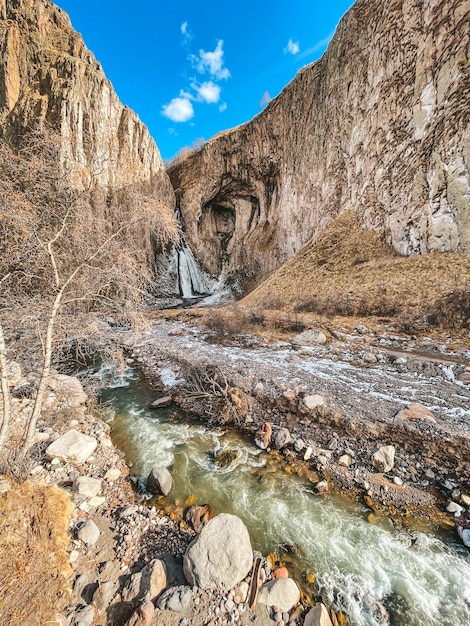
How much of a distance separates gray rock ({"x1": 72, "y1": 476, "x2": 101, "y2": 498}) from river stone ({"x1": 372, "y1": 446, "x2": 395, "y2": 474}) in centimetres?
500

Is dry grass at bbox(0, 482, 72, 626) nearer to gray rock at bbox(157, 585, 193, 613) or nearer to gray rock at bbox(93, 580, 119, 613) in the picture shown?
gray rock at bbox(93, 580, 119, 613)

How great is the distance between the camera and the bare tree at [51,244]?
354 cm

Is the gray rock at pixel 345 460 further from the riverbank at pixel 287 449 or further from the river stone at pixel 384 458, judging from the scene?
the river stone at pixel 384 458

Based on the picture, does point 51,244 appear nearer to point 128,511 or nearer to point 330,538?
point 128,511

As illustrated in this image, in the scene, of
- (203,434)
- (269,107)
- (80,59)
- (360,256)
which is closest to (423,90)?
(360,256)

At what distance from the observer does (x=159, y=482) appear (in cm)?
436

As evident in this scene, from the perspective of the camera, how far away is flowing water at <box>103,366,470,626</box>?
2971 millimetres

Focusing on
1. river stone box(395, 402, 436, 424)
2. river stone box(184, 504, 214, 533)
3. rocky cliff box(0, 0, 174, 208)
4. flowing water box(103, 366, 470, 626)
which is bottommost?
flowing water box(103, 366, 470, 626)

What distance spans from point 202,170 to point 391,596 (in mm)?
41967

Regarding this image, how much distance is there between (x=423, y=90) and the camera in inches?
566

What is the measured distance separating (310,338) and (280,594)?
8.33m

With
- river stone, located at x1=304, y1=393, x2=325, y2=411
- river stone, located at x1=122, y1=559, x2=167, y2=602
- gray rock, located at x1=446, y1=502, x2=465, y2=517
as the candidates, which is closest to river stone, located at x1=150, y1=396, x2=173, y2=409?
river stone, located at x1=304, y1=393, x2=325, y2=411

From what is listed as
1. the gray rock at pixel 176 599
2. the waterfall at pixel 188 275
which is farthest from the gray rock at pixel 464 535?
the waterfall at pixel 188 275

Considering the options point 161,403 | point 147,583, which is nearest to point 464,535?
point 147,583
